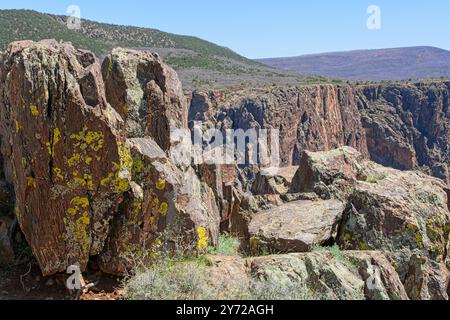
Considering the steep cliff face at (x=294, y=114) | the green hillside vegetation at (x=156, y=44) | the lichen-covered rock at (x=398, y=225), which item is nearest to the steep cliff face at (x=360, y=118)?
the steep cliff face at (x=294, y=114)

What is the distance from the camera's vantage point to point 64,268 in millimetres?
8398

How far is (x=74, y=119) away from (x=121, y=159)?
1.01m

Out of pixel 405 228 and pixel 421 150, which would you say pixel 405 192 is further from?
pixel 421 150

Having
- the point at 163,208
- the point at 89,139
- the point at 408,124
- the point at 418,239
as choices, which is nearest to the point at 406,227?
the point at 418,239

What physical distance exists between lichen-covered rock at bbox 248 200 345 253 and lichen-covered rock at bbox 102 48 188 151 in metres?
2.65

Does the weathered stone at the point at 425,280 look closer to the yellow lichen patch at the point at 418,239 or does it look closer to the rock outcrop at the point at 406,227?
the rock outcrop at the point at 406,227

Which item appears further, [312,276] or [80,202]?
[312,276]

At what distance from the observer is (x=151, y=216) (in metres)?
8.95

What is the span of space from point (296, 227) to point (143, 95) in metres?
4.07

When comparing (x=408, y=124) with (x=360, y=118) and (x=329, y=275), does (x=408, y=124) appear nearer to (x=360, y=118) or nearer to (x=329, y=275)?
(x=360, y=118)

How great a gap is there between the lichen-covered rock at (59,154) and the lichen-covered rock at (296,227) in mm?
3375

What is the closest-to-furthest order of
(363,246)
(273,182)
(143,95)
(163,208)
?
(163,208) → (143,95) → (363,246) → (273,182)

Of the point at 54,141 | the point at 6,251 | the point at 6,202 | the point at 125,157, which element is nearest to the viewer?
the point at 54,141
